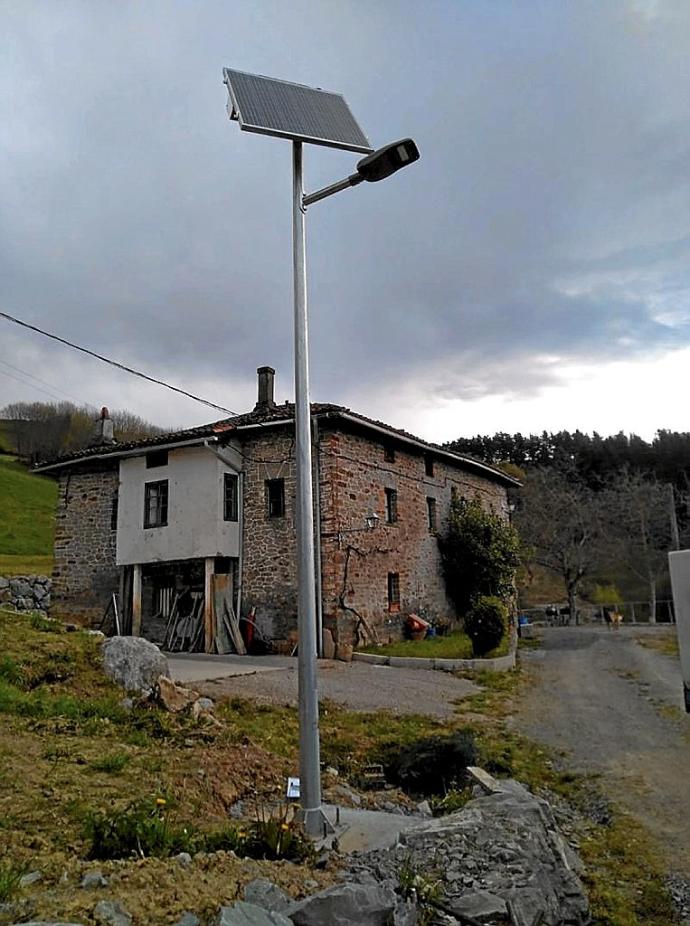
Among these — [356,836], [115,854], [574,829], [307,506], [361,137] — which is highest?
[361,137]

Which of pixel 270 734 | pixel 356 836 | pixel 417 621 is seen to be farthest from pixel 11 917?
pixel 417 621

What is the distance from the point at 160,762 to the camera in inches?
207

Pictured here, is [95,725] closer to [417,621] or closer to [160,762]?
[160,762]

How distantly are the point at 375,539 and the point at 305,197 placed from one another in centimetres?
1319

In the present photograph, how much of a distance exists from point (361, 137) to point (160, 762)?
5.41 meters

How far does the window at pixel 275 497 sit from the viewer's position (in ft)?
57.1

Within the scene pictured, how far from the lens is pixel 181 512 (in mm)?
17719

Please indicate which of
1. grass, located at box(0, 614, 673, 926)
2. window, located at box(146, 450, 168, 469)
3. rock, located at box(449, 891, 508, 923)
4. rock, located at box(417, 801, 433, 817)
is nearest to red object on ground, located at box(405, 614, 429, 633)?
window, located at box(146, 450, 168, 469)

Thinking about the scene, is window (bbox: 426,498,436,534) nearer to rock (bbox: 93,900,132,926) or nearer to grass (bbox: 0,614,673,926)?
grass (bbox: 0,614,673,926)

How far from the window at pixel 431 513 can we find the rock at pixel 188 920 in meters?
18.4

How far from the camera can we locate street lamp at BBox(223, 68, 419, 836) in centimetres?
432

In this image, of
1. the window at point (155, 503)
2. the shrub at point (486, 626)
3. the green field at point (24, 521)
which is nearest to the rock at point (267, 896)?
the shrub at point (486, 626)

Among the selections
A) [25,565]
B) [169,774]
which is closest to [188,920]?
[169,774]

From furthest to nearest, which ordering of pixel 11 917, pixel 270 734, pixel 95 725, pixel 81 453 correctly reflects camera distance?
pixel 81 453, pixel 270 734, pixel 95 725, pixel 11 917
